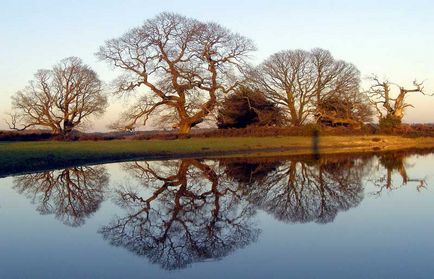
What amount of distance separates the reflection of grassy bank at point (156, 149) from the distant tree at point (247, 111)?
8.74 metres

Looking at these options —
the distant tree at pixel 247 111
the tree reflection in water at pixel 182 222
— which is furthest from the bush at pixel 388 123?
the tree reflection in water at pixel 182 222

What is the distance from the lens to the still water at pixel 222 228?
7.05 metres

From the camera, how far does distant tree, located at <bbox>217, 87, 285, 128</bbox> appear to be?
50312 millimetres

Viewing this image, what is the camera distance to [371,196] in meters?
13.2

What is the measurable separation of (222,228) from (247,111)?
142ft

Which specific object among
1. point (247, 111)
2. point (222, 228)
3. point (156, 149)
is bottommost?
point (222, 228)

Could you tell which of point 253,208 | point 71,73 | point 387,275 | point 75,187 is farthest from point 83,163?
point 71,73

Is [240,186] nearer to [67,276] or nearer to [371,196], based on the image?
[371,196]

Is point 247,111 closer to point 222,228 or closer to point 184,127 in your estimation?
point 184,127

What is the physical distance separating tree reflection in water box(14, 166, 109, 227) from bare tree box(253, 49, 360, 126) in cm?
3625

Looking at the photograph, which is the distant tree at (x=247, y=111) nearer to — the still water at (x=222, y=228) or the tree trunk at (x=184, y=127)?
the tree trunk at (x=184, y=127)

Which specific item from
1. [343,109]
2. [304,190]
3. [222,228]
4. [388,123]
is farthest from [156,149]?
[343,109]

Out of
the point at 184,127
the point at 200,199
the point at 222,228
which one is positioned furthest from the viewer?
the point at 184,127

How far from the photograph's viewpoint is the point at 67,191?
52.0 feet
